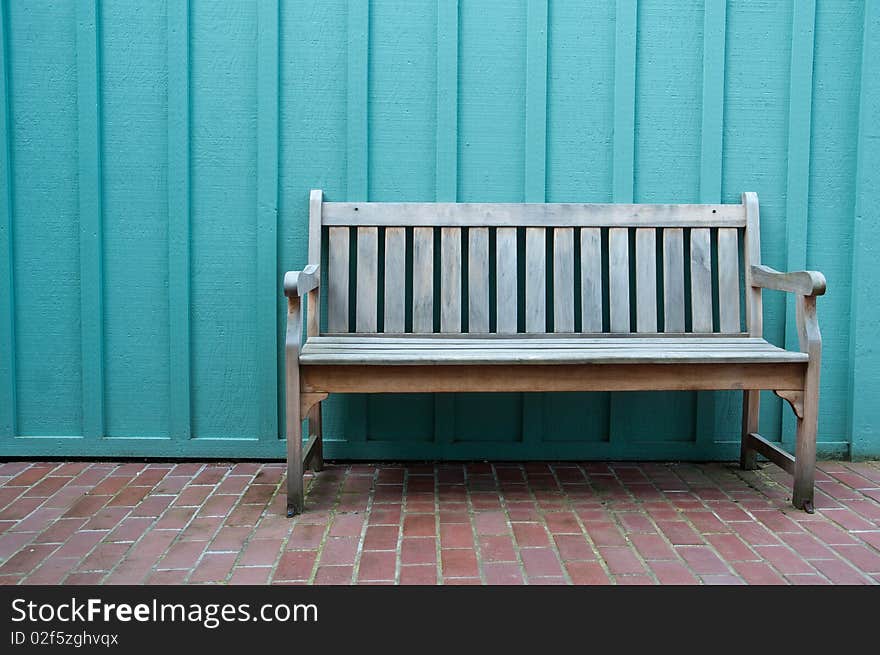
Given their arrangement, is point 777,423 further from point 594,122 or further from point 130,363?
point 130,363

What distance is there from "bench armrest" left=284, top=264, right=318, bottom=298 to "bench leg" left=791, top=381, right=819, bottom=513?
195 centimetres

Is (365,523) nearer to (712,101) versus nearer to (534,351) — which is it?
(534,351)

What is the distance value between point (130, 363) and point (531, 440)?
1.89 metres

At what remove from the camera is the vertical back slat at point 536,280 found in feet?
11.7

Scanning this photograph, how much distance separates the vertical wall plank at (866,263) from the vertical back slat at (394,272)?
2087 mm

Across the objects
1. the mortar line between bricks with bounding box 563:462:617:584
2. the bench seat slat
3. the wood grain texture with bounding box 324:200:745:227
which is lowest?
the mortar line between bricks with bounding box 563:462:617:584

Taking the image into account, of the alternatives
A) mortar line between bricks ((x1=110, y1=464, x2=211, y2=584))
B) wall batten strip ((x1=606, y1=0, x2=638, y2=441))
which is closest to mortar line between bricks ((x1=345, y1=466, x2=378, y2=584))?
mortar line between bricks ((x1=110, y1=464, x2=211, y2=584))

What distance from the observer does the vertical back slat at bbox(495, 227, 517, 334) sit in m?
3.55

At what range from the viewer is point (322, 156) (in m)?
3.63

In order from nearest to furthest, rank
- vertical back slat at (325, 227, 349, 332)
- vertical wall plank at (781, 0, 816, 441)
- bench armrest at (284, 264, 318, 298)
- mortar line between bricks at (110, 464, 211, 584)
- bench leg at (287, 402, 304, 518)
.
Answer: mortar line between bricks at (110, 464, 211, 584) < bench armrest at (284, 264, 318, 298) < bench leg at (287, 402, 304, 518) < vertical back slat at (325, 227, 349, 332) < vertical wall plank at (781, 0, 816, 441)

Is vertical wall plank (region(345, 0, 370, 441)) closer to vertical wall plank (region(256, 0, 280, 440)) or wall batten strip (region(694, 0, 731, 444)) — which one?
vertical wall plank (region(256, 0, 280, 440))

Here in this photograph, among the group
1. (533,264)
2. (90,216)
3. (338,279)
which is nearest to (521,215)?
(533,264)

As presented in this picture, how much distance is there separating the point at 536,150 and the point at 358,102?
32.7 inches

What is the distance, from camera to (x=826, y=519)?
3006 millimetres
